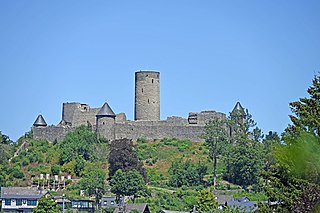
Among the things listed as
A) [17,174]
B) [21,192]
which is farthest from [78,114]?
[21,192]

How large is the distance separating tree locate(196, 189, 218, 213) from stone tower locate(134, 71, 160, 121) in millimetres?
24236

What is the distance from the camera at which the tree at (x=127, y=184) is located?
52906 mm

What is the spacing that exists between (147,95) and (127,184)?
1893 centimetres

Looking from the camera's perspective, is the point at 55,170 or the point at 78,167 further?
the point at 78,167

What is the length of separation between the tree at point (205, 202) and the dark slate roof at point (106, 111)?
24.1 meters

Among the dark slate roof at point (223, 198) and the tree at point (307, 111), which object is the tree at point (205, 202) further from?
the tree at point (307, 111)

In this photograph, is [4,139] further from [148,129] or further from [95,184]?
[95,184]

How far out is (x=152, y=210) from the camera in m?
49.3

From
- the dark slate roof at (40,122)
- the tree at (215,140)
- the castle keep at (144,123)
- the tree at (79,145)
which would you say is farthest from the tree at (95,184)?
the dark slate roof at (40,122)

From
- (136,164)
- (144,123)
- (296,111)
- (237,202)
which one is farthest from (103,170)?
(296,111)

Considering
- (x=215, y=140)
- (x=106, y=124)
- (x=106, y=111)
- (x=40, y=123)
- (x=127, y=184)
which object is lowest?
(x=127, y=184)

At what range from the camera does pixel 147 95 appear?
7075 cm

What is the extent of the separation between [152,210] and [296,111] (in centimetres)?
2908

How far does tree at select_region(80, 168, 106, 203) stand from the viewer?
54075 mm
